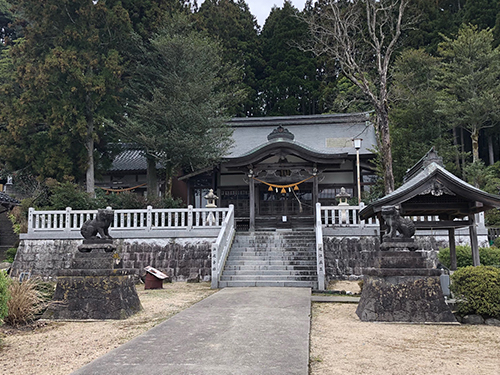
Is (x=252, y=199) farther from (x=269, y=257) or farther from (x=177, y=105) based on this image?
(x=177, y=105)

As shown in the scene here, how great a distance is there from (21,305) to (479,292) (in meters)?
8.32

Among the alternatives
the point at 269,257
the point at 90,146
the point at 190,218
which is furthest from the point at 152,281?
the point at 90,146

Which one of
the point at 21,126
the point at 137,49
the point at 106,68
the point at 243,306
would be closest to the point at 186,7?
the point at 137,49

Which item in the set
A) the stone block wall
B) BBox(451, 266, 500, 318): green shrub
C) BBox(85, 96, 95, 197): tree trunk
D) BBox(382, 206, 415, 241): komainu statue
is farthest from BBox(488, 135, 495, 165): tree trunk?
BBox(85, 96, 95, 197): tree trunk

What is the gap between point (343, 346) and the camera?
5.50 m

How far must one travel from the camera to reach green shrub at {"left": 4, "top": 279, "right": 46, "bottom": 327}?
6996mm

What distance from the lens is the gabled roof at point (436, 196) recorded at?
8.38 meters

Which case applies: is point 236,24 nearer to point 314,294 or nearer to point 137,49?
point 137,49

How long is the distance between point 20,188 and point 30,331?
22.8 m

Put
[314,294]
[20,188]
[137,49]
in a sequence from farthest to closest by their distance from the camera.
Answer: [20,188], [137,49], [314,294]

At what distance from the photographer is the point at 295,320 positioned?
22.8 ft

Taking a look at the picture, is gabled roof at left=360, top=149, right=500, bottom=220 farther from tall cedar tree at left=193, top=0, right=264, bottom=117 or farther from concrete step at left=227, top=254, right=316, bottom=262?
tall cedar tree at left=193, top=0, right=264, bottom=117

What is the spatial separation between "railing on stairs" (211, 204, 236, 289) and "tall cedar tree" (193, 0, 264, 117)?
69.2 feet

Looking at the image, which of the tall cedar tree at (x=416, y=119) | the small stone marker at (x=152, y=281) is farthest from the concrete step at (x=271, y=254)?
the tall cedar tree at (x=416, y=119)
